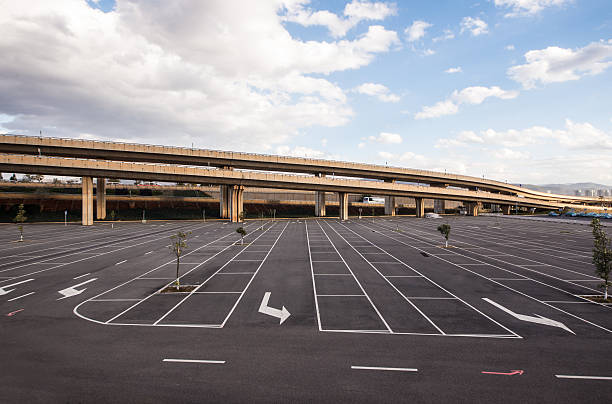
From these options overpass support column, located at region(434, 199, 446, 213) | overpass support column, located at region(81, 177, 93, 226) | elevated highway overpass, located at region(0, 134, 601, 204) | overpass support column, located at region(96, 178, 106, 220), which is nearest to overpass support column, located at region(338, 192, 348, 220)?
elevated highway overpass, located at region(0, 134, 601, 204)

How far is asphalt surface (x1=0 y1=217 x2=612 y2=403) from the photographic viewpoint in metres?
8.14

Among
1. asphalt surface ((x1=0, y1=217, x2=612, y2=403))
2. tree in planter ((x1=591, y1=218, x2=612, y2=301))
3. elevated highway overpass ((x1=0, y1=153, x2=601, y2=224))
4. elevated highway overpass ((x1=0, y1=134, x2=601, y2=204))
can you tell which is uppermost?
elevated highway overpass ((x1=0, y1=134, x2=601, y2=204))

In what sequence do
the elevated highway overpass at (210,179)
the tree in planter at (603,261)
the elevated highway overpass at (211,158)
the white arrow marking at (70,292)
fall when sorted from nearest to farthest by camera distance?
the tree in planter at (603,261), the white arrow marking at (70,292), the elevated highway overpass at (210,179), the elevated highway overpass at (211,158)

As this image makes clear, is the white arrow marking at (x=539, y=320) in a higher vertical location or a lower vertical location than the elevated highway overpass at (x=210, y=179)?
lower

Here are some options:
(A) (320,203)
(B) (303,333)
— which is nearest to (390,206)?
(A) (320,203)

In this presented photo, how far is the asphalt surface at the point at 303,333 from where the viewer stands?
26.7ft

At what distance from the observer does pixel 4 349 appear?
10.1 metres

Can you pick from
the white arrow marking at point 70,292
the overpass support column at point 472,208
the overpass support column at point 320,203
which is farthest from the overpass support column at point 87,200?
the overpass support column at point 472,208

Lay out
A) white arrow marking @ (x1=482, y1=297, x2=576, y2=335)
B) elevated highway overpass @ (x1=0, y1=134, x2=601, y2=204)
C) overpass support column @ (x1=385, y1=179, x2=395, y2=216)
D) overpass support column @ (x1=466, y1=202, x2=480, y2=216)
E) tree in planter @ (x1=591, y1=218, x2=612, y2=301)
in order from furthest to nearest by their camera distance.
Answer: overpass support column @ (x1=466, y1=202, x2=480, y2=216) → overpass support column @ (x1=385, y1=179, x2=395, y2=216) → elevated highway overpass @ (x1=0, y1=134, x2=601, y2=204) → tree in planter @ (x1=591, y1=218, x2=612, y2=301) → white arrow marking @ (x1=482, y1=297, x2=576, y2=335)

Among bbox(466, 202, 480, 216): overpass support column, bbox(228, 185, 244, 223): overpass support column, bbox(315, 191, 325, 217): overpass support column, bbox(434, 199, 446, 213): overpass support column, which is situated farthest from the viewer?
bbox(434, 199, 446, 213): overpass support column

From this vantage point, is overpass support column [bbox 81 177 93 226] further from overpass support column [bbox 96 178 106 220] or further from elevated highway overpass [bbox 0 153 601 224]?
Result: overpass support column [bbox 96 178 106 220]

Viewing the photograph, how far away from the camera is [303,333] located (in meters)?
11.4

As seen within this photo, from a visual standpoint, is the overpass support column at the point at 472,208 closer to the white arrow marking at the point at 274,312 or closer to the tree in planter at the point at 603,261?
the tree in planter at the point at 603,261

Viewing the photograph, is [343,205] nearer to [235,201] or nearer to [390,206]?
[390,206]
